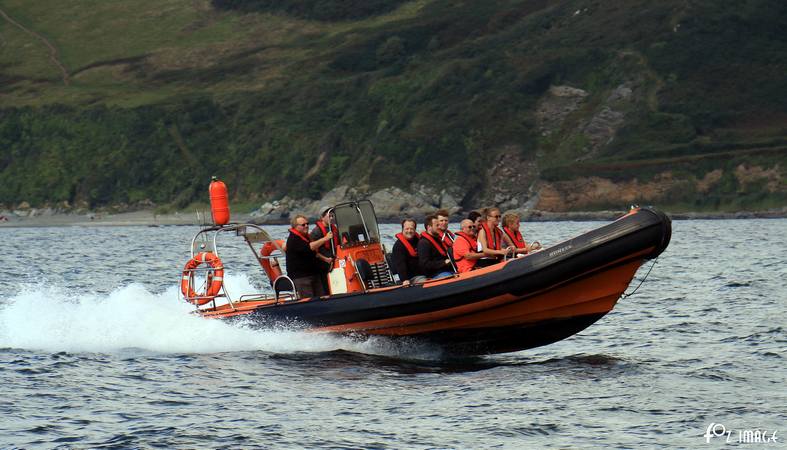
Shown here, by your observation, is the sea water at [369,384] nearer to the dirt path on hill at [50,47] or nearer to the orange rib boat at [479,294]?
the orange rib boat at [479,294]

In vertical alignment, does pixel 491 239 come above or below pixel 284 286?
above

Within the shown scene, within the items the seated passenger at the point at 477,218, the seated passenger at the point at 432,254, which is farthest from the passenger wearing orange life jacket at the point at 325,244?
the seated passenger at the point at 477,218

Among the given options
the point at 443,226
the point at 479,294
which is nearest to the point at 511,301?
the point at 479,294

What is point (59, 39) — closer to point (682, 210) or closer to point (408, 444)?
point (682, 210)

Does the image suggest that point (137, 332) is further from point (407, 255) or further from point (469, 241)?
point (469, 241)

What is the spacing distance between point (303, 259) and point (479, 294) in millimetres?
2714

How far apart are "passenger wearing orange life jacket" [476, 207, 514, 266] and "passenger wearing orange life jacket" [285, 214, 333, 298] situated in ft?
6.71

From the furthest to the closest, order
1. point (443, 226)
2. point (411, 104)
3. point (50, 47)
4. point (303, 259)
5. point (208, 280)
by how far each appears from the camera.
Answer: point (50, 47) → point (411, 104) → point (208, 280) → point (303, 259) → point (443, 226)

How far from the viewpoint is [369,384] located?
43.3 ft

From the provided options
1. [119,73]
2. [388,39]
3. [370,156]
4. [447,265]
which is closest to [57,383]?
[447,265]

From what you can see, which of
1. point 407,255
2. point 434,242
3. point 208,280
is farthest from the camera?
point 208,280

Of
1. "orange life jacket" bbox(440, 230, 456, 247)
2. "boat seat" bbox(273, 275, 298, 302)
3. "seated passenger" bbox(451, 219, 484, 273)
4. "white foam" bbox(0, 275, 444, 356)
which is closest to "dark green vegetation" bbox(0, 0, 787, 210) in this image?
"white foam" bbox(0, 275, 444, 356)

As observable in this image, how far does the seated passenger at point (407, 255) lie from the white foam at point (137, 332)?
96cm

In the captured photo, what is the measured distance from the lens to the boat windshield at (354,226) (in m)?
15.1
